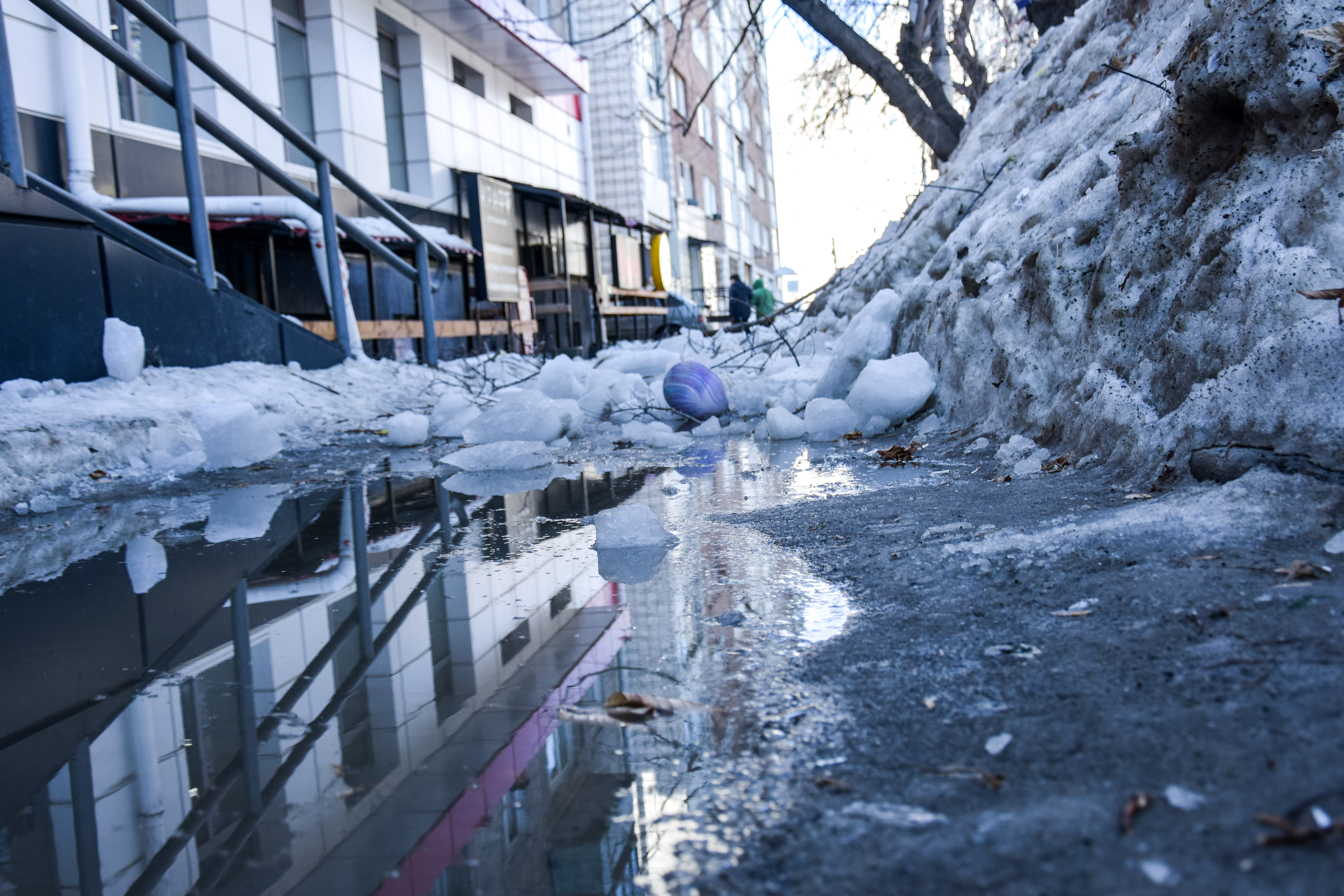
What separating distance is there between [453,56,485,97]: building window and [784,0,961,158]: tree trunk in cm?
751

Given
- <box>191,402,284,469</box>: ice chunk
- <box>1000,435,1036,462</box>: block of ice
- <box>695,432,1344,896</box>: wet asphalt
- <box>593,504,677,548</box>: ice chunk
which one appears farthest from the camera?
<box>191,402,284,469</box>: ice chunk

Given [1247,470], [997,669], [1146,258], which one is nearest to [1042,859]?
[997,669]

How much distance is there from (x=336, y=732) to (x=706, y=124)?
3079 cm

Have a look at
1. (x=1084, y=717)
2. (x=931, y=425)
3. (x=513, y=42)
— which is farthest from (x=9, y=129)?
(x=513, y=42)

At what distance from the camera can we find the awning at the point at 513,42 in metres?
12.5

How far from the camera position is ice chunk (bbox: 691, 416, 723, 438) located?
16.5 ft

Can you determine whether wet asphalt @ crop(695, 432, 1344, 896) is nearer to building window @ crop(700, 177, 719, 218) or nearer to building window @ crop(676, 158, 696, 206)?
building window @ crop(676, 158, 696, 206)

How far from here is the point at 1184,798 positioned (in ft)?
2.90

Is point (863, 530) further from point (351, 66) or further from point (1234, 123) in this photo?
point (351, 66)

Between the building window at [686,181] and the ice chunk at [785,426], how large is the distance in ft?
70.0

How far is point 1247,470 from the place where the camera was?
71.9 inches

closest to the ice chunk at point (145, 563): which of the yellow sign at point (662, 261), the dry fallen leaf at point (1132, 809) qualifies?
the dry fallen leaf at point (1132, 809)

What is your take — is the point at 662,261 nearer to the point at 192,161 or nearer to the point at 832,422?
the point at 192,161

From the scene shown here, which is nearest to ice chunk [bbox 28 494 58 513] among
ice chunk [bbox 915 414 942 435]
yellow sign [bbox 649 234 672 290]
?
ice chunk [bbox 915 414 942 435]
